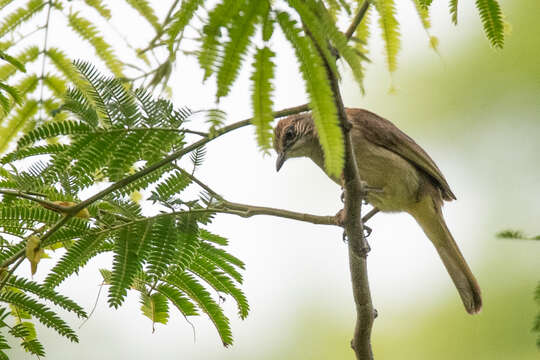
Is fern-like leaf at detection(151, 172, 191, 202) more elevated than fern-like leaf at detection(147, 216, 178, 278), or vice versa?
fern-like leaf at detection(151, 172, 191, 202)

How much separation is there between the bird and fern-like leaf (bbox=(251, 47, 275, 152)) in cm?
346

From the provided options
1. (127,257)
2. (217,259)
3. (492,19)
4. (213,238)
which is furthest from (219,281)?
(492,19)

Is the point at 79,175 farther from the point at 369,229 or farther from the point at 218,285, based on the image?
the point at 369,229

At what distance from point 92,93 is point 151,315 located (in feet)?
4.03

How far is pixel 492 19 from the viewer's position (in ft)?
9.51

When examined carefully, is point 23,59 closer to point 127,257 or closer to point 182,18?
point 127,257

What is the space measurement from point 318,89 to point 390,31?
1.96 meters

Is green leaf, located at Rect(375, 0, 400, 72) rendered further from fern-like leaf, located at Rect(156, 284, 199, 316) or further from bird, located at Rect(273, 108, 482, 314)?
fern-like leaf, located at Rect(156, 284, 199, 316)

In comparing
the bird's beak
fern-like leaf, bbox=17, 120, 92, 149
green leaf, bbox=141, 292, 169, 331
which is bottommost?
green leaf, bbox=141, 292, 169, 331

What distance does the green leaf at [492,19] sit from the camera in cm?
283

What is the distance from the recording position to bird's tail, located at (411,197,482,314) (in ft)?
17.7

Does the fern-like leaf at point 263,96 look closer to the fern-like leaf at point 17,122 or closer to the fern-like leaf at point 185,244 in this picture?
the fern-like leaf at point 185,244

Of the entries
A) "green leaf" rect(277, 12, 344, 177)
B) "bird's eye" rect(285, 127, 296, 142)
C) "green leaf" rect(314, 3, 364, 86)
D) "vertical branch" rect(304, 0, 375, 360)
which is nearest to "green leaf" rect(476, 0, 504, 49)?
"vertical branch" rect(304, 0, 375, 360)

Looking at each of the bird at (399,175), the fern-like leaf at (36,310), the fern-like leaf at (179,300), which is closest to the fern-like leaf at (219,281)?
the fern-like leaf at (179,300)
